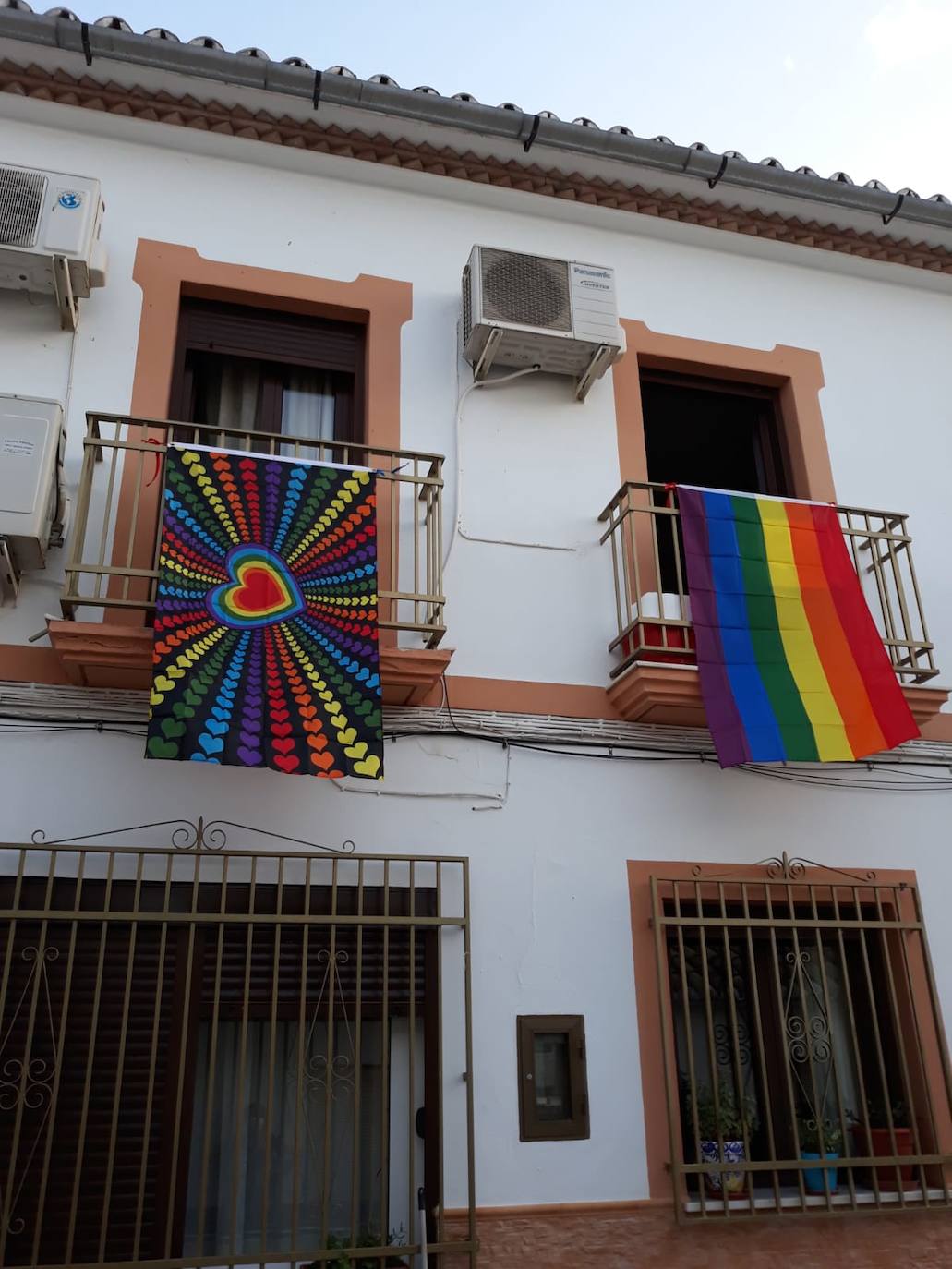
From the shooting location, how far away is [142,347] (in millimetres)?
5250

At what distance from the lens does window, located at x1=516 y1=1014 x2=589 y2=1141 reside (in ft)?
14.3

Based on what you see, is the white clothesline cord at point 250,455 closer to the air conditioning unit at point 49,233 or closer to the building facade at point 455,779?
the building facade at point 455,779

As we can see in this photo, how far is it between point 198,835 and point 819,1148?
115 inches

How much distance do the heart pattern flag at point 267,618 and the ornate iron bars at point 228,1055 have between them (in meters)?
0.52

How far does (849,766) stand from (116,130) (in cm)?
500

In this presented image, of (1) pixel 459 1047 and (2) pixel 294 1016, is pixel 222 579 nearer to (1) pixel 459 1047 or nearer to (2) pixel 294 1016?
(2) pixel 294 1016

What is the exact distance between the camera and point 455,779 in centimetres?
480

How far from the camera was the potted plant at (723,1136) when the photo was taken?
4.42 meters

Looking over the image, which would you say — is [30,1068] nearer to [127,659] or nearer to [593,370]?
[127,659]

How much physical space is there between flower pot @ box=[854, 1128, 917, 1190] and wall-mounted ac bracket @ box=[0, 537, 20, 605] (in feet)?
14.2

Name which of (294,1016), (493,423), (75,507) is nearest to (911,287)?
(493,423)

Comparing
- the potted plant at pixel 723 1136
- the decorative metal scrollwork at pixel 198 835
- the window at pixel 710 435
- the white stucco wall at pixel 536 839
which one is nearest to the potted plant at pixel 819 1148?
the potted plant at pixel 723 1136

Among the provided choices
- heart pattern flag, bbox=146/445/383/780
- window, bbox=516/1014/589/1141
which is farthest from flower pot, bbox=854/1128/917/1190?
heart pattern flag, bbox=146/445/383/780

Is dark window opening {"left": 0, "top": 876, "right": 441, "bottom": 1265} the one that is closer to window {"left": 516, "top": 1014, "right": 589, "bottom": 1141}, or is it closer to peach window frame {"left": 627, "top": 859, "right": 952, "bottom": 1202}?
window {"left": 516, "top": 1014, "right": 589, "bottom": 1141}
